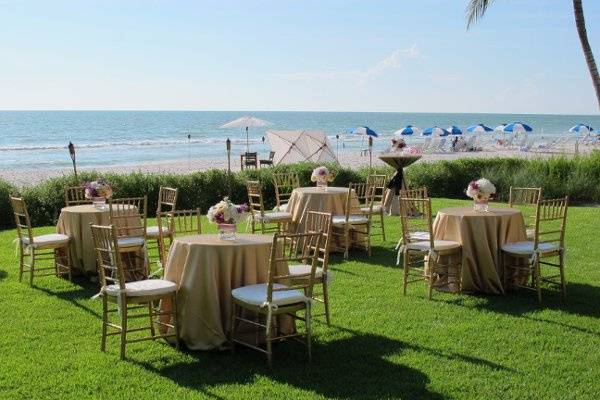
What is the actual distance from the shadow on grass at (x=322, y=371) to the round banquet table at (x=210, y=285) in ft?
0.65

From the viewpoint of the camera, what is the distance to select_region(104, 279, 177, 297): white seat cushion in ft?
20.0

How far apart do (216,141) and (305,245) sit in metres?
57.7

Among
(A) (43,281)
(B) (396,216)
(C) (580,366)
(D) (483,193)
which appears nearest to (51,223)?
(A) (43,281)

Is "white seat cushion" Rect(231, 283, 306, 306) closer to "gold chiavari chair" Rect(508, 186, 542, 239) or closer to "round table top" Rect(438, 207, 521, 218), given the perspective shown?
"round table top" Rect(438, 207, 521, 218)

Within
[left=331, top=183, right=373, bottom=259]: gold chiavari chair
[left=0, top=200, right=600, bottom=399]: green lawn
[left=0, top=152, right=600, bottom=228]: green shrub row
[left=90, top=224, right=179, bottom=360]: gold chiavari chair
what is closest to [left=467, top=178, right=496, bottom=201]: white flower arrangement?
[left=0, top=200, right=600, bottom=399]: green lawn

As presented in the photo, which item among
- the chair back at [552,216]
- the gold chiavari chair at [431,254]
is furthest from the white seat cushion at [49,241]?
the chair back at [552,216]

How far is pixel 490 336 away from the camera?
6723 mm

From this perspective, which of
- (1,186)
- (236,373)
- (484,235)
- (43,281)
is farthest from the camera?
(1,186)

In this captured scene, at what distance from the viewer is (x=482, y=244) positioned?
8.50 meters

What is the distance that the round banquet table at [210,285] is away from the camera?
20.6 feet

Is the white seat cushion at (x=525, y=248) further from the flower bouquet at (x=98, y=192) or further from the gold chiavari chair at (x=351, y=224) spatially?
the flower bouquet at (x=98, y=192)

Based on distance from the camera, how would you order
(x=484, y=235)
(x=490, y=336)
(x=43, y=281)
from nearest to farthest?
(x=490, y=336), (x=484, y=235), (x=43, y=281)

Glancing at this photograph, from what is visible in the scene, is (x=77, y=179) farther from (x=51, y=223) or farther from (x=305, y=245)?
(x=305, y=245)

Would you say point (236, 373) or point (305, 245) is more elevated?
point (305, 245)
